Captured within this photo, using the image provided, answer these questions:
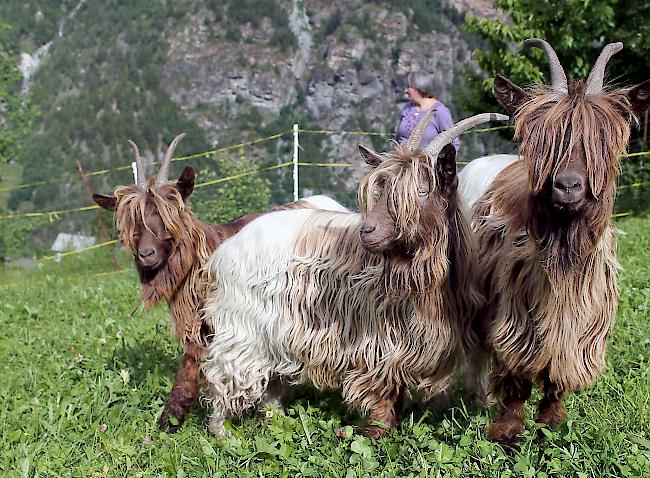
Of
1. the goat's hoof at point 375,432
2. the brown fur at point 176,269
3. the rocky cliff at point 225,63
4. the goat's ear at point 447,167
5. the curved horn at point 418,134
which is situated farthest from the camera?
the rocky cliff at point 225,63

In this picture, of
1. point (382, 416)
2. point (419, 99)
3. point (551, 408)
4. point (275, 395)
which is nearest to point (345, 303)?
point (382, 416)

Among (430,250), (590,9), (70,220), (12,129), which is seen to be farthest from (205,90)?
(430,250)

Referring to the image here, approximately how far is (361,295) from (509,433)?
45.7 inches

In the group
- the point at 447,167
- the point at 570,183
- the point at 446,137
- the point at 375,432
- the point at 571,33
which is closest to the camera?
the point at 570,183

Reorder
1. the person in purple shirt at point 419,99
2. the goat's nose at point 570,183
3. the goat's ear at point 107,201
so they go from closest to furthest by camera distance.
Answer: the goat's nose at point 570,183 < the goat's ear at point 107,201 < the person in purple shirt at point 419,99

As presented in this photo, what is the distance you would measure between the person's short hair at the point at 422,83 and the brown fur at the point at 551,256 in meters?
2.53

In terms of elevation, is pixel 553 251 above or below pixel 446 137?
below

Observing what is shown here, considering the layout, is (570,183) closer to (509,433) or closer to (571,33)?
(509,433)

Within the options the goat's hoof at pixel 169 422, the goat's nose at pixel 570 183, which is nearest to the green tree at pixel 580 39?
the goat's hoof at pixel 169 422

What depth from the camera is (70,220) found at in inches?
1981

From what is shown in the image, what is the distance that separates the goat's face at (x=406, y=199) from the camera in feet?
12.0

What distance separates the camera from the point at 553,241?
10.7 ft

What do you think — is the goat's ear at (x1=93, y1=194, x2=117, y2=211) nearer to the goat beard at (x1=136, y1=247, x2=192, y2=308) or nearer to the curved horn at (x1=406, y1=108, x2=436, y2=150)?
the goat beard at (x1=136, y1=247, x2=192, y2=308)

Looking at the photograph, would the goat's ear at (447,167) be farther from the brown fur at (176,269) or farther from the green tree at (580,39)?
the green tree at (580,39)
